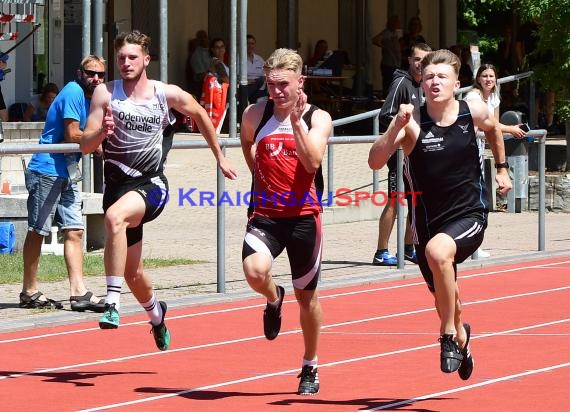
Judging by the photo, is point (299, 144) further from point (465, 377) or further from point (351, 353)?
point (351, 353)

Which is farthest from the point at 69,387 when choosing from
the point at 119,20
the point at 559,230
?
the point at 119,20

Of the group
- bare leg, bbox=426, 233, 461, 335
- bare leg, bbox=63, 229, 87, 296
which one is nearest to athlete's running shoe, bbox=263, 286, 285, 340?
bare leg, bbox=426, 233, 461, 335

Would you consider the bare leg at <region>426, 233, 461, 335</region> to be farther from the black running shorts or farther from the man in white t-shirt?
the man in white t-shirt

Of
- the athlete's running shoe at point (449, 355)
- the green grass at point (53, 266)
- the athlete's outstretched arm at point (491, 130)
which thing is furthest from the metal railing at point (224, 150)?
the athlete's running shoe at point (449, 355)

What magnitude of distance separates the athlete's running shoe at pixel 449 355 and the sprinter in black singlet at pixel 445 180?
0.03 m

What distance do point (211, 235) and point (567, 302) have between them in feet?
18.1

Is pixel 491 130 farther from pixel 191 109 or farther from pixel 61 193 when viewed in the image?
pixel 61 193

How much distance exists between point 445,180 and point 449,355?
3.21 ft

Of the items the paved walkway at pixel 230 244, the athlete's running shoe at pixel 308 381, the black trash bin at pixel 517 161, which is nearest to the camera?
the athlete's running shoe at pixel 308 381

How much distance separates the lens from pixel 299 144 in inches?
337

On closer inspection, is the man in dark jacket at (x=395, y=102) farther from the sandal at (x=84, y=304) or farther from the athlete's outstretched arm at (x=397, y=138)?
the athlete's outstretched arm at (x=397, y=138)

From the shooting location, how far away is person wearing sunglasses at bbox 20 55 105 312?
12172 mm

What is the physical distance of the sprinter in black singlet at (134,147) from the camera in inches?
380

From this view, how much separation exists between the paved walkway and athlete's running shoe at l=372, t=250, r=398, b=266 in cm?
14
